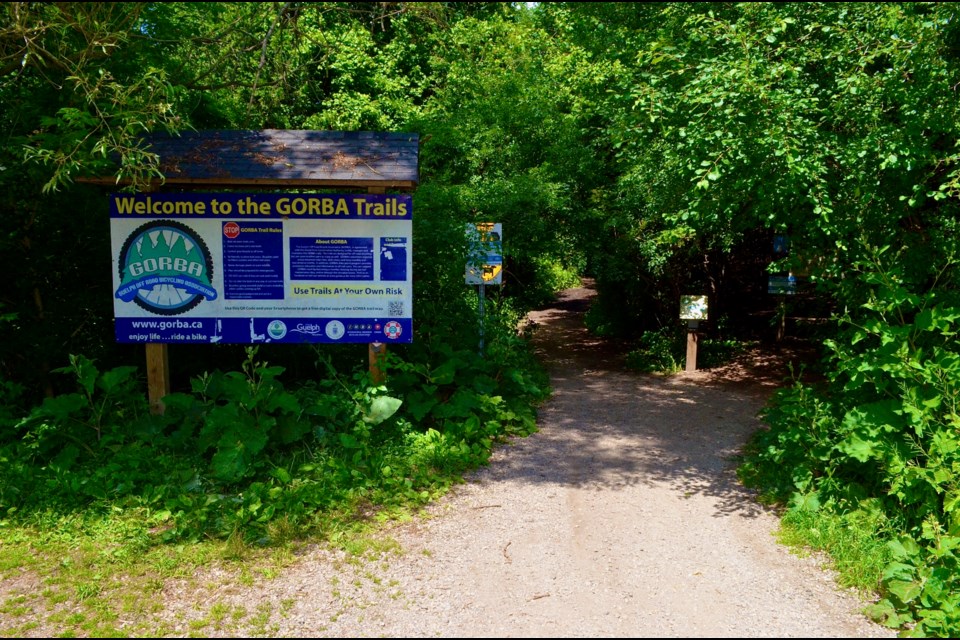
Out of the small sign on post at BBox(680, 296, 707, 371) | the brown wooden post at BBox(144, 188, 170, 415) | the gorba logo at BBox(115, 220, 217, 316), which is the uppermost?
the gorba logo at BBox(115, 220, 217, 316)

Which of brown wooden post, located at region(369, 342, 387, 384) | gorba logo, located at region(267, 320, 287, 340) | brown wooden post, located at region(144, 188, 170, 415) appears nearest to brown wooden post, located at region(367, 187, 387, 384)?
brown wooden post, located at region(369, 342, 387, 384)

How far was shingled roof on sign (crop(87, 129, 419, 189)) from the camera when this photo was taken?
7.08 metres

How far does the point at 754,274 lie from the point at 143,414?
12.7 m

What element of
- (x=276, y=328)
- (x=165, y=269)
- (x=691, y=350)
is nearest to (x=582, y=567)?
(x=276, y=328)

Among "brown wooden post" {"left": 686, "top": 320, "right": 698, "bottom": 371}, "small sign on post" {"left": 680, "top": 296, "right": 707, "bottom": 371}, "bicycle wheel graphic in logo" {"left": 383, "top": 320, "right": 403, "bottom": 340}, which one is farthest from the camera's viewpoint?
"brown wooden post" {"left": 686, "top": 320, "right": 698, "bottom": 371}

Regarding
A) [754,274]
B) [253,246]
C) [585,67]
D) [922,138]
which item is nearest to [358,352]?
[253,246]

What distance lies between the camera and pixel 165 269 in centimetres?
734

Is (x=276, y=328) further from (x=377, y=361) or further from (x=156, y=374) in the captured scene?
(x=156, y=374)

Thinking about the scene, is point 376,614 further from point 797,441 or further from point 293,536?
point 797,441

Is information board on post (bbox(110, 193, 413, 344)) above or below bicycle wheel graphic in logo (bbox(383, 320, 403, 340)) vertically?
above

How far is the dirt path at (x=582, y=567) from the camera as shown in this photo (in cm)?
439

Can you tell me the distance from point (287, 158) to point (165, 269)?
1.62m

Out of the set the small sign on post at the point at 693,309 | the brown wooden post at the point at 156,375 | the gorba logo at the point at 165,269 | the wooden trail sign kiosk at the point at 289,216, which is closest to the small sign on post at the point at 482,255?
the wooden trail sign kiosk at the point at 289,216

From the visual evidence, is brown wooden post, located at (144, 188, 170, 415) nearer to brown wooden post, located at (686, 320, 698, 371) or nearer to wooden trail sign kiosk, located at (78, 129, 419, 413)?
wooden trail sign kiosk, located at (78, 129, 419, 413)
